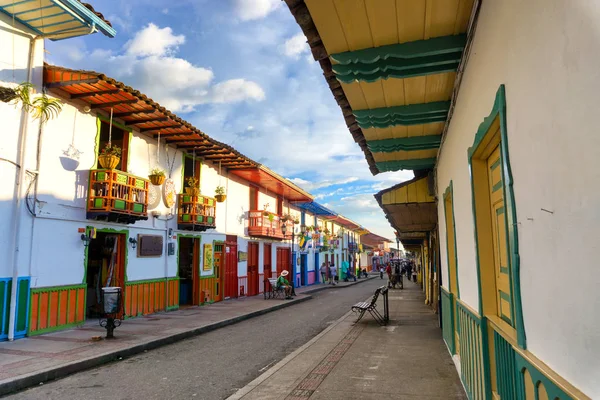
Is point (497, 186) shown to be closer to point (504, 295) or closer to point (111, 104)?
point (504, 295)

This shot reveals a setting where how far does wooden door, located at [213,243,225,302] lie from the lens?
17.0m

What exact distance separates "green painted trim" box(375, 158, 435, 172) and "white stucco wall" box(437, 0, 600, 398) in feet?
17.5

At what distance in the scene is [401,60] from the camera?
3.74 meters

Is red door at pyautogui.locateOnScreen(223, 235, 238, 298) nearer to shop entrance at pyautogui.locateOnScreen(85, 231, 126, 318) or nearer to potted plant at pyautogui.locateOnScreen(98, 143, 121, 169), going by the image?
shop entrance at pyautogui.locateOnScreen(85, 231, 126, 318)

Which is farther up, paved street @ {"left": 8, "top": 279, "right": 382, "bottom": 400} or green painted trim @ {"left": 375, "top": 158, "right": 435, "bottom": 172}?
green painted trim @ {"left": 375, "top": 158, "right": 435, "bottom": 172}

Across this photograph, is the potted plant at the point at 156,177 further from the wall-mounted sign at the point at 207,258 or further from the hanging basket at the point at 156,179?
the wall-mounted sign at the point at 207,258

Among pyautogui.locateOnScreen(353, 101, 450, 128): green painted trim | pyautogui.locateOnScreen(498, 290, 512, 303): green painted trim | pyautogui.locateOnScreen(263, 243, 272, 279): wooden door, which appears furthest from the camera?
pyautogui.locateOnScreen(263, 243, 272, 279): wooden door

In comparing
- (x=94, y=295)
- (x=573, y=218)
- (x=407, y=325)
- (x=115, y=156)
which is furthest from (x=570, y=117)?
(x=94, y=295)

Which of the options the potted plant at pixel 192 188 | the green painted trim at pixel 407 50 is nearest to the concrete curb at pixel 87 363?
the potted plant at pixel 192 188

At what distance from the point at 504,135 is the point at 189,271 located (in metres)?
15.4

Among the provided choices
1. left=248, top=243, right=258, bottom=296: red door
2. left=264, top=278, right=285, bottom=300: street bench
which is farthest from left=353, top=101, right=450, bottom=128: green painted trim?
left=248, top=243, right=258, bottom=296: red door

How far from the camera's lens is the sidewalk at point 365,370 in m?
5.14

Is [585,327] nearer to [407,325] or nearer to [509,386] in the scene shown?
[509,386]

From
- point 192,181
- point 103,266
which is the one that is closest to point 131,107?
point 192,181
